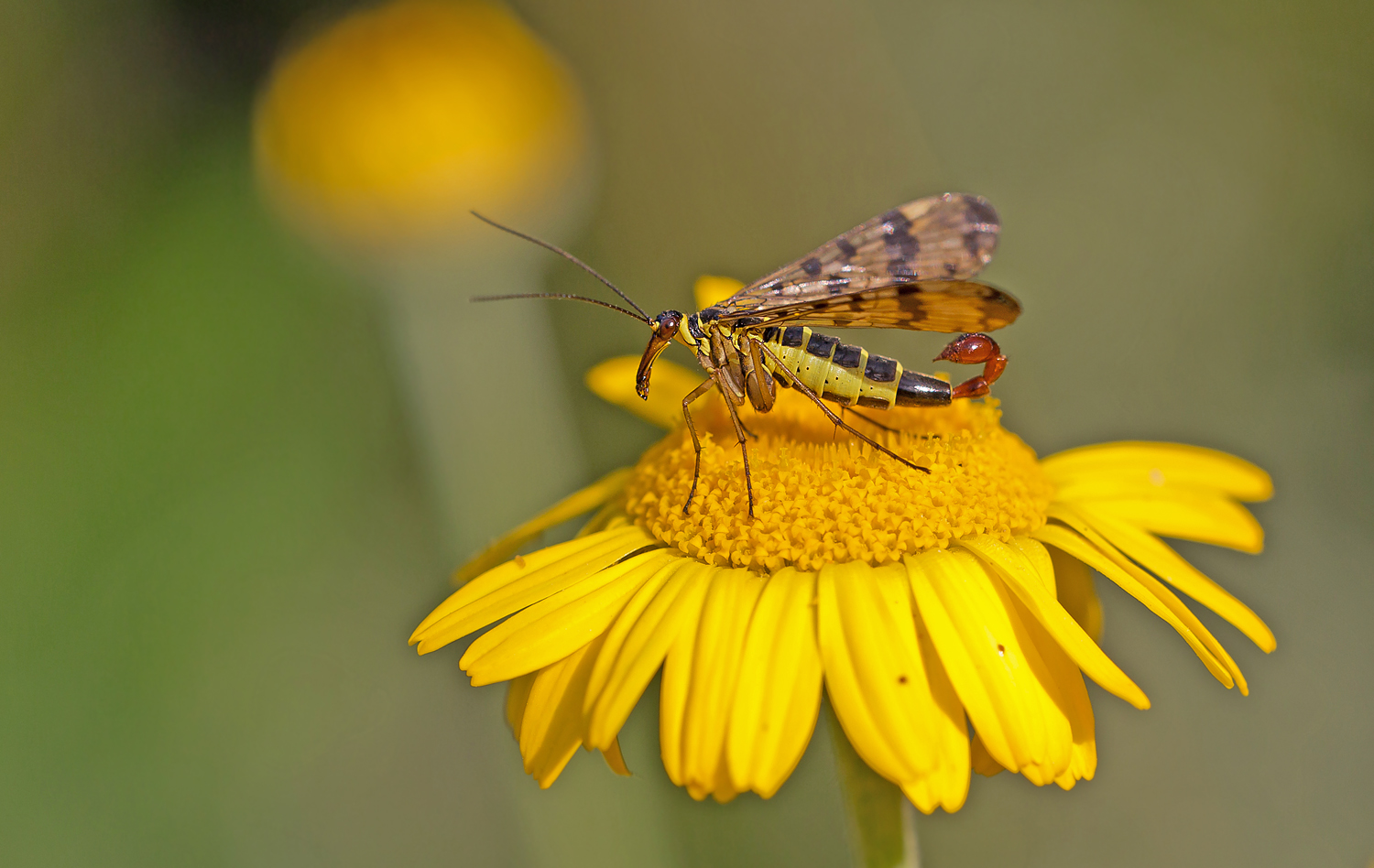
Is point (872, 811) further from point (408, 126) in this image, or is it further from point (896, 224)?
point (408, 126)

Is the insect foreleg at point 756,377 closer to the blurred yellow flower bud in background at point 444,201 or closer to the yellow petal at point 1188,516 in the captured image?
the yellow petal at point 1188,516

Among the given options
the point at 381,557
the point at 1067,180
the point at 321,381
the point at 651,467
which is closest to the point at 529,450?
the point at 381,557

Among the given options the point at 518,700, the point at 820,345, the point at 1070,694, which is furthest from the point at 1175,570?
the point at 518,700

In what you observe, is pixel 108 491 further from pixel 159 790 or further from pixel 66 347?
pixel 159 790

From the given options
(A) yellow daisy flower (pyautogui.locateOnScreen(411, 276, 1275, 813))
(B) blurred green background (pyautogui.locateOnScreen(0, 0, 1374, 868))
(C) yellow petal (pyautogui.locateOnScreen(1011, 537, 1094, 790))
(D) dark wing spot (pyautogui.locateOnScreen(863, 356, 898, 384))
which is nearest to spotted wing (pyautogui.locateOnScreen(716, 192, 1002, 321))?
(D) dark wing spot (pyautogui.locateOnScreen(863, 356, 898, 384))

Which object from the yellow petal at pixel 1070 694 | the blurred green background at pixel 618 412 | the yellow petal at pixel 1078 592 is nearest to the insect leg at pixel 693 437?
the yellow petal at pixel 1070 694

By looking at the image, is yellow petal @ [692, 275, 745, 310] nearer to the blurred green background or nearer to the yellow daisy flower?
the yellow daisy flower
